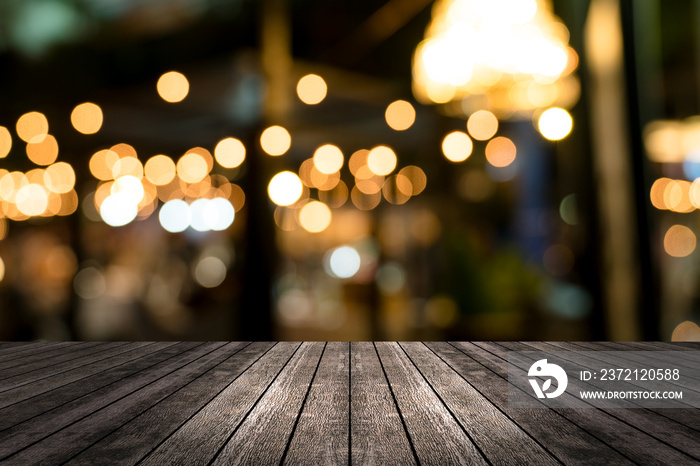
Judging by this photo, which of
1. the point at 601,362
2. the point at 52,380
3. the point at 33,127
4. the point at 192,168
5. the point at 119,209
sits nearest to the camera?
the point at 52,380

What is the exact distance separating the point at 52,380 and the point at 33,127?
2.61m

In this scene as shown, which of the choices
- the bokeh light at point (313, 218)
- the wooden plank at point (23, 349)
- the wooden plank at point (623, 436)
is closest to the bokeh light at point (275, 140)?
the bokeh light at point (313, 218)

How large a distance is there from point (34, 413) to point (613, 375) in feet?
8.10

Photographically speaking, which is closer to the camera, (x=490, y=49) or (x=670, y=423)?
(x=670, y=423)

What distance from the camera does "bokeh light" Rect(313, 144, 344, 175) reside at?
12.9 feet

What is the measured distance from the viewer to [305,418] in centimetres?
187

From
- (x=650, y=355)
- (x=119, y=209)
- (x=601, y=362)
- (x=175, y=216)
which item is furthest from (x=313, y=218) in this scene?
(x=650, y=355)

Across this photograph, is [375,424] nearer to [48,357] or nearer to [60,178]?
[48,357]

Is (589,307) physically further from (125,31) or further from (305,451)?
(125,31)

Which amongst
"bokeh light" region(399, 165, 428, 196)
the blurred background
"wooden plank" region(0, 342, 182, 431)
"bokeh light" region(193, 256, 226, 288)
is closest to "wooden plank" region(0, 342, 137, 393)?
"wooden plank" region(0, 342, 182, 431)

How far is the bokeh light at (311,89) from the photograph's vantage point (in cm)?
395

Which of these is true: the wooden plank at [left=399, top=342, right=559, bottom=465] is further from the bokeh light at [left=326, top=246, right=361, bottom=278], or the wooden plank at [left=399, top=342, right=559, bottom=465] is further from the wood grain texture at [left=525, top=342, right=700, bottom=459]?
the bokeh light at [left=326, top=246, right=361, bottom=278]

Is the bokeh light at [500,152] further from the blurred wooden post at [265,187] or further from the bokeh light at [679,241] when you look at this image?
the blurred wooden post at [265,187]

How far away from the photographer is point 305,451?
1.54 meters
